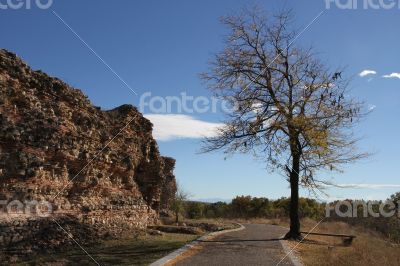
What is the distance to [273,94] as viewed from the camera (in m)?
21.9

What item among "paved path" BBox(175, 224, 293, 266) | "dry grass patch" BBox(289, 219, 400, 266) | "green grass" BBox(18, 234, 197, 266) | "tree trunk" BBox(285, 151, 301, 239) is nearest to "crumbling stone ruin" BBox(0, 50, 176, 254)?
"green grass" BBox(18, 234, 197, 266)

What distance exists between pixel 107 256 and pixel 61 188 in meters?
4.17

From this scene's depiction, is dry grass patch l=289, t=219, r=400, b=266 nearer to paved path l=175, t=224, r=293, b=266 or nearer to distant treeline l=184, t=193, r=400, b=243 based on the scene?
paved path l=175, t=224, r=293, b=266

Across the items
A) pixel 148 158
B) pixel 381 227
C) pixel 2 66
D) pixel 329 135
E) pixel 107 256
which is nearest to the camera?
pixel 107 256

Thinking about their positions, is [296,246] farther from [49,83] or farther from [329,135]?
[49,83]

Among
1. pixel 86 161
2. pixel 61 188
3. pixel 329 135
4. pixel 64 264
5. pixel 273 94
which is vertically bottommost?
pixel 64 264

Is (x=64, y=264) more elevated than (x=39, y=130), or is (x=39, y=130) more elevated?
(x=39, y=130)

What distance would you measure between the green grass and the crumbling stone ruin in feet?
4.12

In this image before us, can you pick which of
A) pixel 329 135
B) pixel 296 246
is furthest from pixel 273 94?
pixel 296 246

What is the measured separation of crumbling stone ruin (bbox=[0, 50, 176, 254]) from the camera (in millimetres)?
15773
